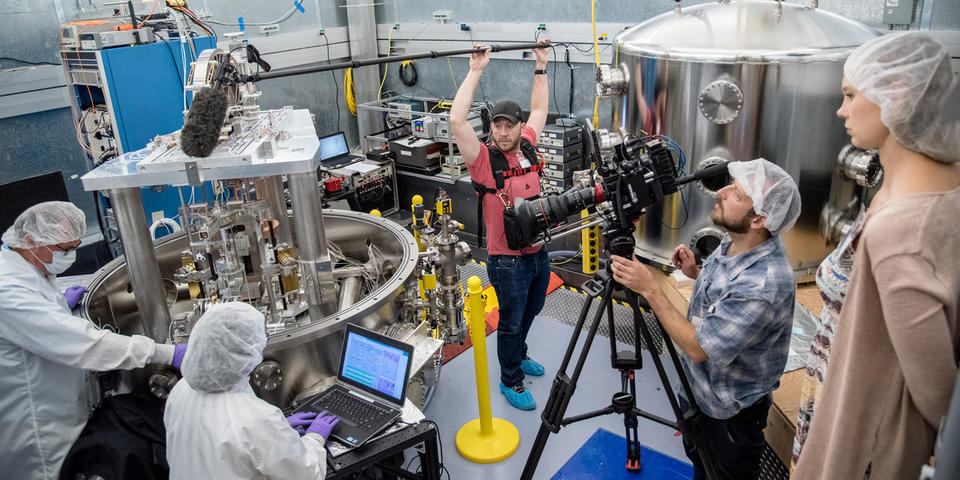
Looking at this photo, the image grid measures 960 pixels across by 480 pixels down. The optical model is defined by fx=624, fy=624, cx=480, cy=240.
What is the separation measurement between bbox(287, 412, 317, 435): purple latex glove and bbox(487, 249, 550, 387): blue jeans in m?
1.14

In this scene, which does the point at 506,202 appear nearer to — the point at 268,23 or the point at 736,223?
the point at 736,223

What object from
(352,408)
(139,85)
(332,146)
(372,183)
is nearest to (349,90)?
(332,146)

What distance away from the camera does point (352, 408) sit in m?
2.19

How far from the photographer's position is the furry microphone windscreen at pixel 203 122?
6.29 ft

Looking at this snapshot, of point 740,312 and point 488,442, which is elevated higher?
point 740,312

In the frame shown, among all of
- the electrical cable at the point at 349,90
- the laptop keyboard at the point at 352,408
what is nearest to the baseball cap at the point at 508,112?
the laptop keyboard at the point at 352,408

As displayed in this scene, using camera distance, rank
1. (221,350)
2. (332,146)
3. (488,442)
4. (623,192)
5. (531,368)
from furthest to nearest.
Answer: (332,146)
(531,368)
(488,442)
(623,192)
(221,350)

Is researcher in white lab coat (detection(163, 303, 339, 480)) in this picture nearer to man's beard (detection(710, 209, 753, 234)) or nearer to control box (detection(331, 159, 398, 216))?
man's beard (detection(710, 209, 753, 234))

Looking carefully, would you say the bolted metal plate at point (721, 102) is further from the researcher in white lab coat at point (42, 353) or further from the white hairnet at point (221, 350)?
the researcher in white lab coat at point (42, 353)

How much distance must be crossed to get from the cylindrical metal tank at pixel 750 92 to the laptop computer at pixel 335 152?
321cm

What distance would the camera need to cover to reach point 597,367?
135 inches

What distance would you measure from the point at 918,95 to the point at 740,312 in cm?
77

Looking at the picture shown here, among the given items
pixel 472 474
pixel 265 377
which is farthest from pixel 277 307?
pixel 472 474

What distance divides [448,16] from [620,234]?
4565mm
